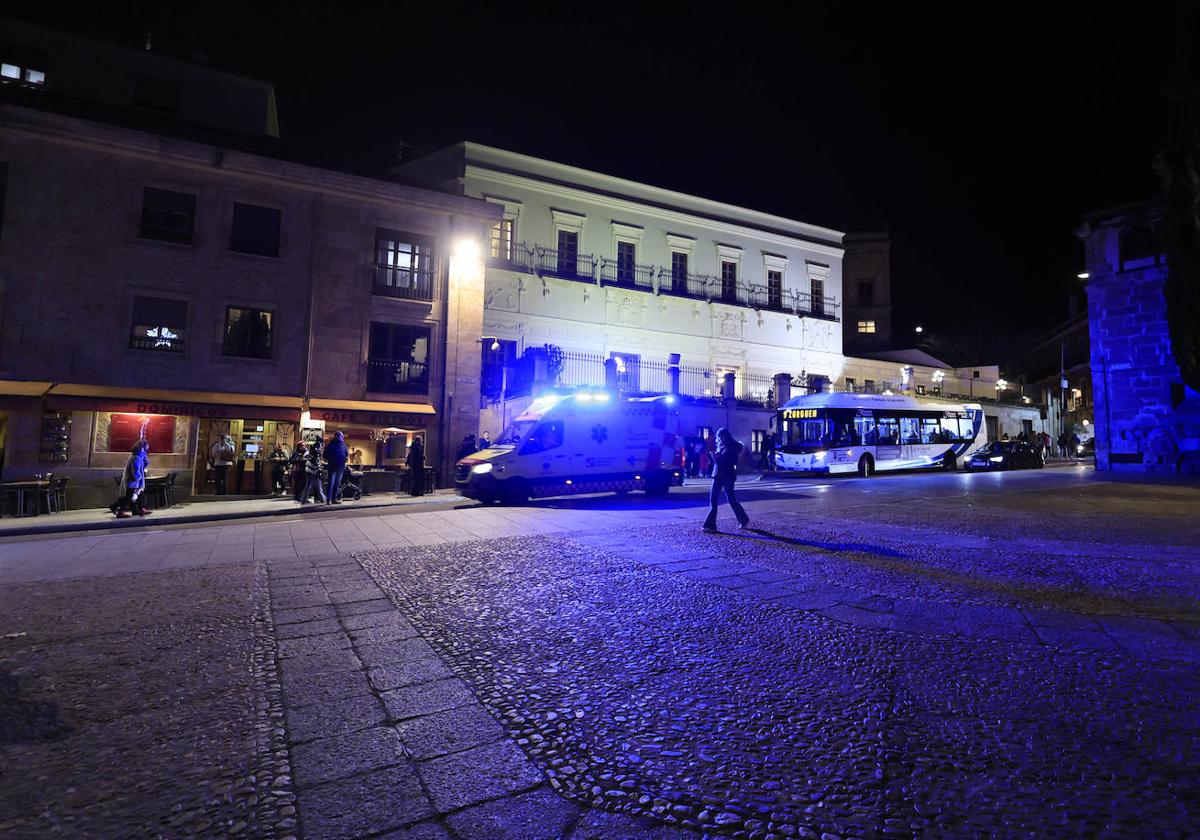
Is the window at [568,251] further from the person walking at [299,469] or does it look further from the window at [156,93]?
the window at [156,93]

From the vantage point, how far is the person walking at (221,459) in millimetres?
17734

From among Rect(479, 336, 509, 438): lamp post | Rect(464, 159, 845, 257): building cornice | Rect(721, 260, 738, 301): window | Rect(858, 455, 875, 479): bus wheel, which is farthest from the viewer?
Rect(721, 260, 738, 301): window

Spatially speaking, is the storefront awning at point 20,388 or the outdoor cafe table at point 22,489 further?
the storefront awning at point 20,388

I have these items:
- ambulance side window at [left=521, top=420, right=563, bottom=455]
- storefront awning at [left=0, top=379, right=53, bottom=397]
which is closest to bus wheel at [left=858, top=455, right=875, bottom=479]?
ambulance side window at [left=521, top=420, right=563, bottom=455]

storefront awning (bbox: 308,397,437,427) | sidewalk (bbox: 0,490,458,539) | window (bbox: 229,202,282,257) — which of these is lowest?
sidewalk (bbox: 0,490,458,539)

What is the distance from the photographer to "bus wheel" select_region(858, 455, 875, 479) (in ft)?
78.2

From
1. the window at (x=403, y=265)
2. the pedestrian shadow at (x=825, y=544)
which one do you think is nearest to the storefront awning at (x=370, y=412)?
the window at (x=403, y=265)

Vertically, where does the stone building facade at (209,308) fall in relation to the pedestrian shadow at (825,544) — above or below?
above

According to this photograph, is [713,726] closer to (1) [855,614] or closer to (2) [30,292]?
(1) [855,614]

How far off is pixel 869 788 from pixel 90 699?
13.8 ft

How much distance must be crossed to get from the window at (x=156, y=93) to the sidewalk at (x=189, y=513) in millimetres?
16782

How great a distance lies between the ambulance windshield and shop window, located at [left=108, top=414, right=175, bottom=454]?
401 inches

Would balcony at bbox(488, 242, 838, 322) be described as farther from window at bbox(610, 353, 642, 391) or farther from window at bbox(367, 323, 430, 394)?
window at bbox(367, 323, 430, 394)

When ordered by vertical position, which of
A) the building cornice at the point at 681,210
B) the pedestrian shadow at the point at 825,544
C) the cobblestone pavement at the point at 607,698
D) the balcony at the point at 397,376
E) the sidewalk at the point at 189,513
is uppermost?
the building cornice at the point at 681,210
